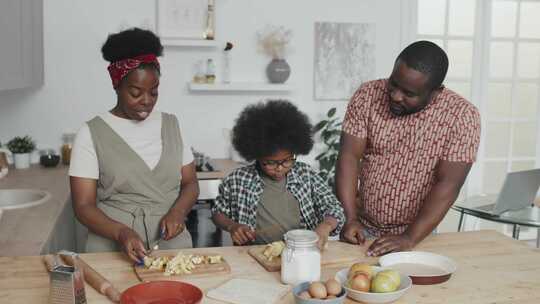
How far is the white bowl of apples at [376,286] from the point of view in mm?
1360

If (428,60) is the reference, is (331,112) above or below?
below

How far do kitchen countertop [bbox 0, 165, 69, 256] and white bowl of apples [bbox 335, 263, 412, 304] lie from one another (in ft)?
3.59

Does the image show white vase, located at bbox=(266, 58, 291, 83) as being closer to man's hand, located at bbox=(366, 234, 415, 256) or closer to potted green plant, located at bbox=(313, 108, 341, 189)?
Result: potted green plant, located at bbox=(313, 108, 341, 189)

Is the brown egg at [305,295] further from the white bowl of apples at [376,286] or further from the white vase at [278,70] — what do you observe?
the white vase at [278,70]

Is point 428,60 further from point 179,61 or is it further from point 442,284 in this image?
point 179,61

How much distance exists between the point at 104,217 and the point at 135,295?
0.47 metres

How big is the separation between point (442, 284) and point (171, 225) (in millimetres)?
807

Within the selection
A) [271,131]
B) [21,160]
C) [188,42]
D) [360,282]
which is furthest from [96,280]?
[188,42]

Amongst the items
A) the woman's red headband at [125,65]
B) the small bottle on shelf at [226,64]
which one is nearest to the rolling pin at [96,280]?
the woman's red headband at [125,65]

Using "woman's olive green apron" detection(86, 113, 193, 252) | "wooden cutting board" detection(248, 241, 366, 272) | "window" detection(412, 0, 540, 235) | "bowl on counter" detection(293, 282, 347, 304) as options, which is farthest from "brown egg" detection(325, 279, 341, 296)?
"window" detection(412, 0, 540, 235)

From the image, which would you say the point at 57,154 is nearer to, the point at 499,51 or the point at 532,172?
the point at 532,172

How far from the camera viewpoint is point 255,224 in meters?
2.02

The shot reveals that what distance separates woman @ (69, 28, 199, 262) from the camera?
178 centimetres

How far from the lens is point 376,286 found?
1.38 m
